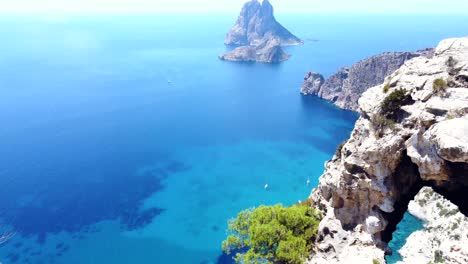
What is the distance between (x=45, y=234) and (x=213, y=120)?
6487 cm

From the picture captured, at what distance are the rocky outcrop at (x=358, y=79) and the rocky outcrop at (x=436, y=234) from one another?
88457 millimetres

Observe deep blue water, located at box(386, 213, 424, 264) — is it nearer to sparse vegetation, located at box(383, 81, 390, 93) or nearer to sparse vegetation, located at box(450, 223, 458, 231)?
sparse vegetation, located at box(450, 223, 458, 231)

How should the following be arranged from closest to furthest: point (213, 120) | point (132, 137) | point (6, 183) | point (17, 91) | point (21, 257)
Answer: point (21, 257) < point (6, 183) < point (132, 137) < point (213, 120) < point (17, 91)

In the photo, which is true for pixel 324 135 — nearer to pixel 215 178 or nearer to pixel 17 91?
pixel 215 178

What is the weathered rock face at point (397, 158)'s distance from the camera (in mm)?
20122

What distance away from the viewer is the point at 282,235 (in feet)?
92.2

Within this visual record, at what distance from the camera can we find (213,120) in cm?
11369

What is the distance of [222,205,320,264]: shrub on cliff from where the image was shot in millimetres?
26672

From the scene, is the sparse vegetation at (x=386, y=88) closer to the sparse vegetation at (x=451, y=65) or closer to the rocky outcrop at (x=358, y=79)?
the sparse vegetation at (x=451, y=65)

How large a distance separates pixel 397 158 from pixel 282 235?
10.7 metres

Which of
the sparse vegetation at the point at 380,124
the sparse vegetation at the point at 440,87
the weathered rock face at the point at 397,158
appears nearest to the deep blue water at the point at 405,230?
the weathered rock face at the point at 397,158

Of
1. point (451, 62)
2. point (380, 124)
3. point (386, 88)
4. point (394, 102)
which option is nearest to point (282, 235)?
point (380, 124)

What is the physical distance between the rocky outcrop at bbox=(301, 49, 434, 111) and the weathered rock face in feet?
352

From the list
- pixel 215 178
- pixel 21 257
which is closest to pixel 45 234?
pixel 21 257
